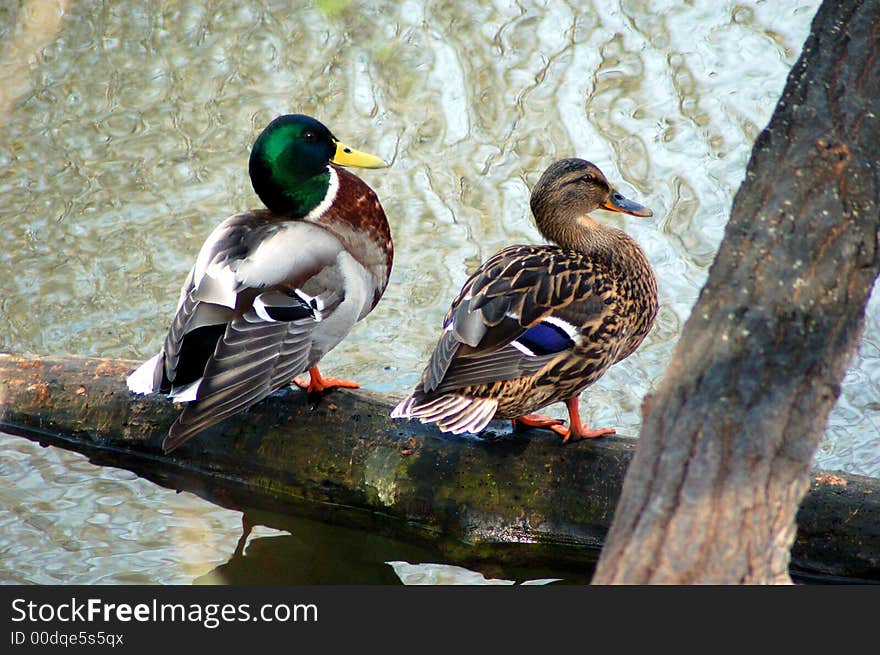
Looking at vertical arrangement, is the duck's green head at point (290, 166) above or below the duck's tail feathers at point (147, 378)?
above

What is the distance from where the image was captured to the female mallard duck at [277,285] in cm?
403

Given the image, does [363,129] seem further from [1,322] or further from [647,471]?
[647,471]

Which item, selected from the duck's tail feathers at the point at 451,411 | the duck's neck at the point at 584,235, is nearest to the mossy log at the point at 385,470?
the duck's tail feathers at the point at 451,411

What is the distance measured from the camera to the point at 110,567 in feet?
14.1

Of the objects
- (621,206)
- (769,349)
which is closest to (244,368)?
(621,206)

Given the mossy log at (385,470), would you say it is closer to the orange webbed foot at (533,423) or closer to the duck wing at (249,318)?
the orange webbed foot at (533,423)

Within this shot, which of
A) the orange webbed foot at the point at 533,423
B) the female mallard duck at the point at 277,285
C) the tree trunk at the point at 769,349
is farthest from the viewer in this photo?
the orange webbed foot at the point at 533,423

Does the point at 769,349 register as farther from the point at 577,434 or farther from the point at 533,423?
the point at 533,423

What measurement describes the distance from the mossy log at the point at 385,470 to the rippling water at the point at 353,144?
0.67 ft

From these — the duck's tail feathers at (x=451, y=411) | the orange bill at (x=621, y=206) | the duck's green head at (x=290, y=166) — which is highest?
the orange bill at (x=621, y=206)

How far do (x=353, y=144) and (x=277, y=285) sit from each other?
3050mm

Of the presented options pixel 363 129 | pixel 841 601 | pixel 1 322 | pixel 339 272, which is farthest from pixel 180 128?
pixel 841 601

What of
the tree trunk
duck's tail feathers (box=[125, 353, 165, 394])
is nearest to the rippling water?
duck's tail feathers (box=[125, 353, 165, 394])

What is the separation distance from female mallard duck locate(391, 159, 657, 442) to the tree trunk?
1461 mm
